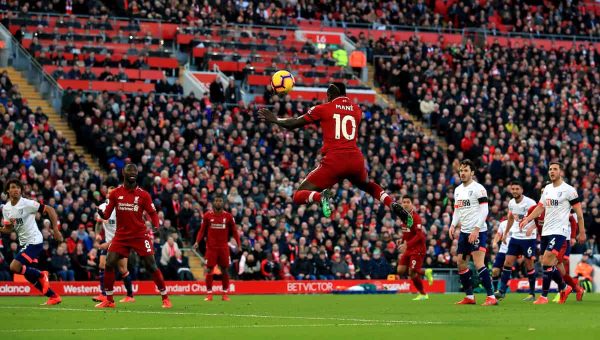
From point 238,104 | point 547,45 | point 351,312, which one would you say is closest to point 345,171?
point 351,312

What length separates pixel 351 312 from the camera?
20.1 meters

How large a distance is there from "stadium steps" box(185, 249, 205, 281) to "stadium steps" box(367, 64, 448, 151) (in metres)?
14.2

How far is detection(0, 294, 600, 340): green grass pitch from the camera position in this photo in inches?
564

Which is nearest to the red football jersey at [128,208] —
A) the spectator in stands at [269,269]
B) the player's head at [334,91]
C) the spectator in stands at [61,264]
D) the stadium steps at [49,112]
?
the player's head at [334,91]

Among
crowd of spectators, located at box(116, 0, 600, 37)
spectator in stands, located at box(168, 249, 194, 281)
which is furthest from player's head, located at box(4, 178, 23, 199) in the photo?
crowd of spectators, located at box(116, 0, 600, 37)

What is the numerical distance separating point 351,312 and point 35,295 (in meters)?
11.8

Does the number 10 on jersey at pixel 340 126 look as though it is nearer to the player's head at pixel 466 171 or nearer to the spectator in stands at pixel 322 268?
the player's head at pixel 466 171

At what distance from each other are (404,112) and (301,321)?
103ft

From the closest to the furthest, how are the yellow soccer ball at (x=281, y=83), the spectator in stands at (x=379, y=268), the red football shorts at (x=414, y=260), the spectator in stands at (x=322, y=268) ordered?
the yellow soccer ball at (x=281, y=83) < the red football shorts at (x=414, y=260) < the spectator in stands at (x=322, y=268) < the spectator in stands at (x=379, y=268)

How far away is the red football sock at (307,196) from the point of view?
712 inches

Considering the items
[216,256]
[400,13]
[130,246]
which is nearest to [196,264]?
[216,256]

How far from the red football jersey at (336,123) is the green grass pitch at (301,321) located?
2.75m

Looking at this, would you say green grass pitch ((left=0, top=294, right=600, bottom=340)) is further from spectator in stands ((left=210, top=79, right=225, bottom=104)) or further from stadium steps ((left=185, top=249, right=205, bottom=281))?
spectator in stands ((left=210, top=79, right=225, bottom=104))

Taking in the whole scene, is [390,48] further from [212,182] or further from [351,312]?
[351,312]
